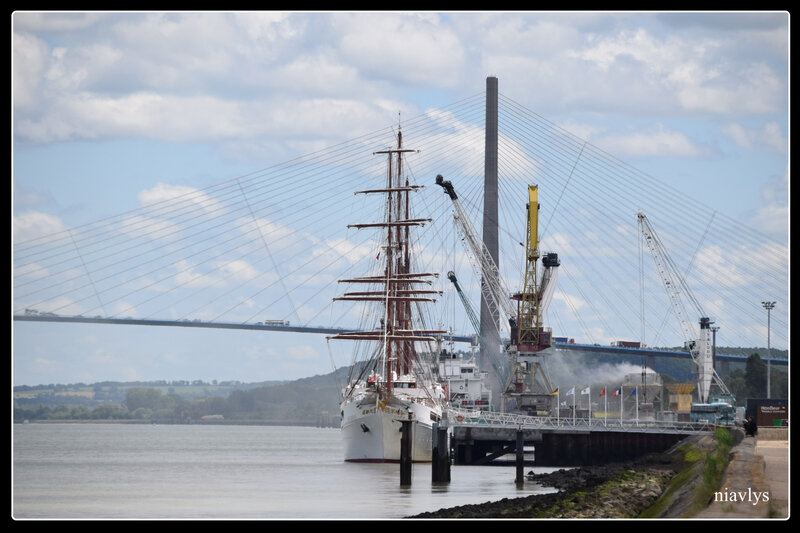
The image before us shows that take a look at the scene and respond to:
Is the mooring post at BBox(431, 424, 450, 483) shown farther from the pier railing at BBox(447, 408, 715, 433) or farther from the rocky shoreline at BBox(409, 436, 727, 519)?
the rocky shoreline at BBox(409, 436, 727, 519)

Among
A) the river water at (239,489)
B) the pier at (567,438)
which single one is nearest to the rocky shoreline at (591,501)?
the river water at (239,489)

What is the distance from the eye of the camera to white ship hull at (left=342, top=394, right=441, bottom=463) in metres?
86.7

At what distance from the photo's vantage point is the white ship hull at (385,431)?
86.7 m

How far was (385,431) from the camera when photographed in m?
86.8

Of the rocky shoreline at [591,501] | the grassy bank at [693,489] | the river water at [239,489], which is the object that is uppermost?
the grassy bank at [693,489]

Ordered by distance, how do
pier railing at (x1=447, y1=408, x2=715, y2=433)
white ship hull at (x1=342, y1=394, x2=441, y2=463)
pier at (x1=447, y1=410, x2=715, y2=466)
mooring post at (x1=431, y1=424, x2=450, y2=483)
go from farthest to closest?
white ship hull at (x1=342, y1=394, x2=441, y2=463) → pier railing at (x1=447, y1=408, x2=715, y2=433) → pier at (x1=447, y1=410, x2=715, y2=466) → mooring post at (x1=431, y1=424, x2=450, y2=483)

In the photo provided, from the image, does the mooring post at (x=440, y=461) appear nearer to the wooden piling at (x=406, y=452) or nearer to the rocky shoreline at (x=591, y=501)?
the wooden piling at (x=406, y=452)

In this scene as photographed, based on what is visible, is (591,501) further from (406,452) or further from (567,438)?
(567,438)

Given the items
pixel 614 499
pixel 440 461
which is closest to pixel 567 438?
pixel 440 461

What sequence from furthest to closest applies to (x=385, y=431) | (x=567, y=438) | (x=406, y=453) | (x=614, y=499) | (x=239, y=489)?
(x=385, y=431), (x=567, y=438), (x=239, y=489), (x=406, y=453), (x=614, y=499)

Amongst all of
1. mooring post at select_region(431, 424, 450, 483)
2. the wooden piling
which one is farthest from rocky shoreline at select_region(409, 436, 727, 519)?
the wooden piling
